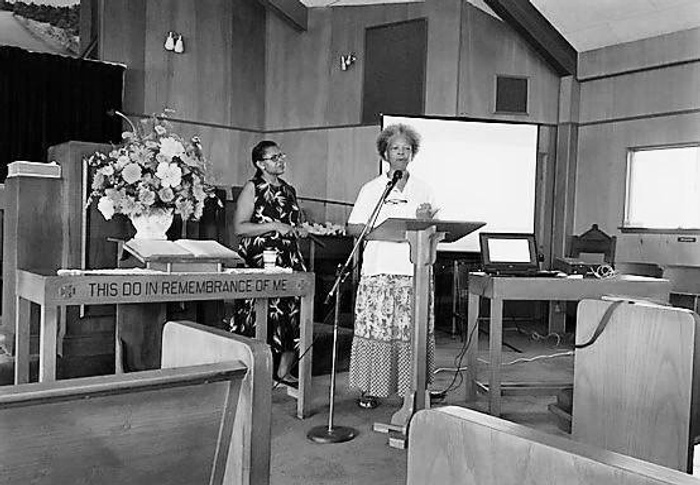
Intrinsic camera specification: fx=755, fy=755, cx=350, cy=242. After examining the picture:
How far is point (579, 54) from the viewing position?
754 centimetres

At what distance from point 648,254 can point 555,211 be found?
115 cm

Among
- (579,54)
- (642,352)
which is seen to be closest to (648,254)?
(579,54)

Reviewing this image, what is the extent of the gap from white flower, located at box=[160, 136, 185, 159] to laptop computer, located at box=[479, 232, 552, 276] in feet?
5.13

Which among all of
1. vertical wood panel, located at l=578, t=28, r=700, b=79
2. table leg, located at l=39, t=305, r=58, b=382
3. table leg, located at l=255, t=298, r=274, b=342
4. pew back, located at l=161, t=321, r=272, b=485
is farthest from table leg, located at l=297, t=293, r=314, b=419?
vertical wood panel, located at l=578, t=28, r=700, b=79

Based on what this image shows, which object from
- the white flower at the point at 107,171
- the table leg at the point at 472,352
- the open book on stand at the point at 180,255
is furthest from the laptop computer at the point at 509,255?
the white flower at the point at 107,171

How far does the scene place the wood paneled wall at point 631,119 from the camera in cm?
661

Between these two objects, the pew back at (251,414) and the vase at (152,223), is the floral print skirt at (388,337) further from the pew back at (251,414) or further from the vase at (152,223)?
the pew back at (251,414)

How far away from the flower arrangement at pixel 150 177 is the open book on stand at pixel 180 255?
0.16m

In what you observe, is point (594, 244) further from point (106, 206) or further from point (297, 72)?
point (106, 206)

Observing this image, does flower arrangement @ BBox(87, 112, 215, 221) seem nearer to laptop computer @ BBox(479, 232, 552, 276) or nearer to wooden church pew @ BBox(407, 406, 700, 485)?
laptop computer @ BBox(479, 232, 552, 276)

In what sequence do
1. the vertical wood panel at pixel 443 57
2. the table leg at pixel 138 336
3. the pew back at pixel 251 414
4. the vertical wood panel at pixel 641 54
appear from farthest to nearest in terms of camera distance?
the vertical wood panel at pixel 443 57 < the vertical wood panel at pixel 641 54 < the table leg at pixel 138 336 < the pew back at pixel 251 414

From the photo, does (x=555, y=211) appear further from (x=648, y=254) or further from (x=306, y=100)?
(x=306, y=100)

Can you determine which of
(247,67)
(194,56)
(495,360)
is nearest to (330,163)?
(247,67)

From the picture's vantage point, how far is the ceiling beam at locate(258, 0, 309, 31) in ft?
27.5
